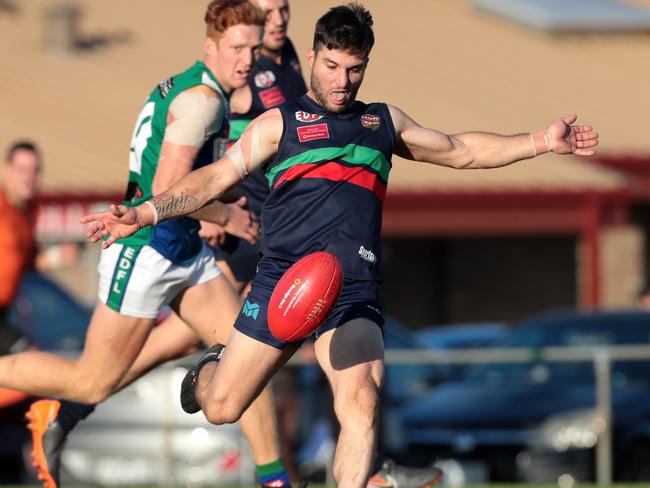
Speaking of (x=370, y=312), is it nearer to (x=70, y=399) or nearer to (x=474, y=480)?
(x=70, y=399)

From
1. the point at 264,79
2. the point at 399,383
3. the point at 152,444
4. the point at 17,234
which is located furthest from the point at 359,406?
the point at 399,383

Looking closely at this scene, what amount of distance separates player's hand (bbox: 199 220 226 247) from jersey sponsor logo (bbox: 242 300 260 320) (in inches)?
35.4

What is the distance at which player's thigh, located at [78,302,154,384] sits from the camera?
320 inches

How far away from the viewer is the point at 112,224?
6.74m

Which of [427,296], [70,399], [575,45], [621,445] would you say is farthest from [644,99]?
[70,399]

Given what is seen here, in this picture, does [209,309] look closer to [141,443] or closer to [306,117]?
[306,117]

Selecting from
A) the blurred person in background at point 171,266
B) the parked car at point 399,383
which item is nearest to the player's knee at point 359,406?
the blurred person in background at point 171,266

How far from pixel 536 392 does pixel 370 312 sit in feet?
22.9

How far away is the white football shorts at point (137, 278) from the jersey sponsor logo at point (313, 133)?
1.33m

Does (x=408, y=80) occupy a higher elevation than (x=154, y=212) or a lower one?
higher

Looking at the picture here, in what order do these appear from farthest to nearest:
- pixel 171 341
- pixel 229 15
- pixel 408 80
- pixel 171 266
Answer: pixel 408 80
pixel 171 341
pixel 171 266
pixel 229 15

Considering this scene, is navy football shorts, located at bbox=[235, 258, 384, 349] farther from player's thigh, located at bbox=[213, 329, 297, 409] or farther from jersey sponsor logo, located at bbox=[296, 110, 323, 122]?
jersey sponsor logo, located at bbox=[296, 110, 323, 122]

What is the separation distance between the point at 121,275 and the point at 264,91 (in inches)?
54.8

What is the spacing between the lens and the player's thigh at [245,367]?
282 inches
